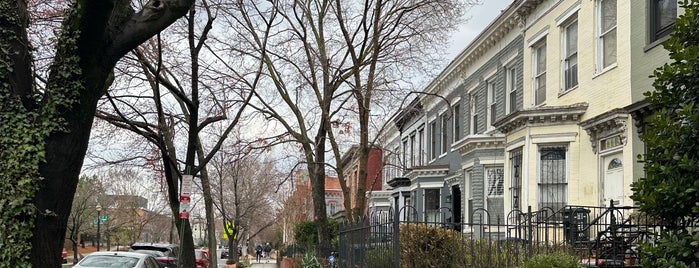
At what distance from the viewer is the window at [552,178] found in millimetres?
17828

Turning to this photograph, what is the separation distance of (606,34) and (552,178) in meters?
3.76

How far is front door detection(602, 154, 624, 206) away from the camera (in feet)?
49.7

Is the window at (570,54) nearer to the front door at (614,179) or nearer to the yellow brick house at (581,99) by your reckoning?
the yellow brick house at (581,99)

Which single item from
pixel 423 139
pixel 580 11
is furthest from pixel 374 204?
pixel 580 11

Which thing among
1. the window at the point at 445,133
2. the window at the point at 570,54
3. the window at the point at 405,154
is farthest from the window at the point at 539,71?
the window at the point at 405,154

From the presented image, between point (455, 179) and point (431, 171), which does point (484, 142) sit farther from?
point (431, 171)

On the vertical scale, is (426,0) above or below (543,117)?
above

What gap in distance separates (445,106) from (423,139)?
5374 mm

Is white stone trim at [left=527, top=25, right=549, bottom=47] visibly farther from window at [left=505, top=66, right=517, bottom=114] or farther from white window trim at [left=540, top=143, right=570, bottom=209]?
white window trim at [left=540, top=143, right=570, bottom=209]

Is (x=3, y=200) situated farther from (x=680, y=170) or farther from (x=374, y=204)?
(x=374, y=204)

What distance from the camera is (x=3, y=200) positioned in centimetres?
995

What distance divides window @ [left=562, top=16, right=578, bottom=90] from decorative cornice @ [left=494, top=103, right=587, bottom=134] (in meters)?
0.79

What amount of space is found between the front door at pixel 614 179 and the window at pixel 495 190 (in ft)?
22.1

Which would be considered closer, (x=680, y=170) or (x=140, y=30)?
(x=680, y=170)
